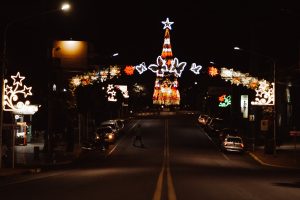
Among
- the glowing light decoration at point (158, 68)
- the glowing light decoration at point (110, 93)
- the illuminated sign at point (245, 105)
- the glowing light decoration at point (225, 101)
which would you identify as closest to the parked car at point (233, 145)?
the glowing light decoration at point (158, 68)

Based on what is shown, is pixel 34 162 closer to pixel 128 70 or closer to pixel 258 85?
pixel 128 70

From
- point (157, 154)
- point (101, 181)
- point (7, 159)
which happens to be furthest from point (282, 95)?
point (101, 181)

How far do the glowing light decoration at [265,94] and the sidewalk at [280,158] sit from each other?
406 cm

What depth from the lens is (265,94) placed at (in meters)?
48.7

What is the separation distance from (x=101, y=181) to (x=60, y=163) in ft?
59.0

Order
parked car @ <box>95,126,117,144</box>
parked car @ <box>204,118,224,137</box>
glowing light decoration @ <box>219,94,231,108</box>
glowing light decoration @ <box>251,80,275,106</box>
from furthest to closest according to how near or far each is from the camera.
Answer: glowing light decoration @ <box>219,94,231,108</box> < parked car @ <box>204,118,224,137</box> < parked car @ <box>95,126,117,144</box> < glowing light decoration @ <box>251,80,275,106</box>

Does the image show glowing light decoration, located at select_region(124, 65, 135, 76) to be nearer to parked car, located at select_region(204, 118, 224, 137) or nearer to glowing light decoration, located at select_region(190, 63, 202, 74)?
glowing light decoration, located at select_region(190, 63, 202, 74)

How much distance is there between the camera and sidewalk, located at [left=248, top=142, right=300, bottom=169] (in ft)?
134

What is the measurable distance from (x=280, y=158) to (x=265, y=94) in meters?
5.62

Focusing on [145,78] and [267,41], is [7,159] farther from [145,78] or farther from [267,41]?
[145,78]

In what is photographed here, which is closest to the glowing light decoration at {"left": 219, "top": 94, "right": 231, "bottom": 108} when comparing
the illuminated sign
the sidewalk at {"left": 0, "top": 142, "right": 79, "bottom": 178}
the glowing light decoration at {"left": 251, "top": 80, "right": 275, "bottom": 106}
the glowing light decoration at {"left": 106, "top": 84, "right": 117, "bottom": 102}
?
the illuminated sign

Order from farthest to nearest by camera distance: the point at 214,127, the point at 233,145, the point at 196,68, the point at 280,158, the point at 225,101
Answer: the point at 225,101 → the point at 214,127 → the point at 196,68 → the point at 233,145 → the point at 280,158

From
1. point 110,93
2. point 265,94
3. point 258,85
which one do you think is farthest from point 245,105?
point 265,94

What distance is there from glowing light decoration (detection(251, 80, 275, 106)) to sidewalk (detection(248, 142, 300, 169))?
160 inches
